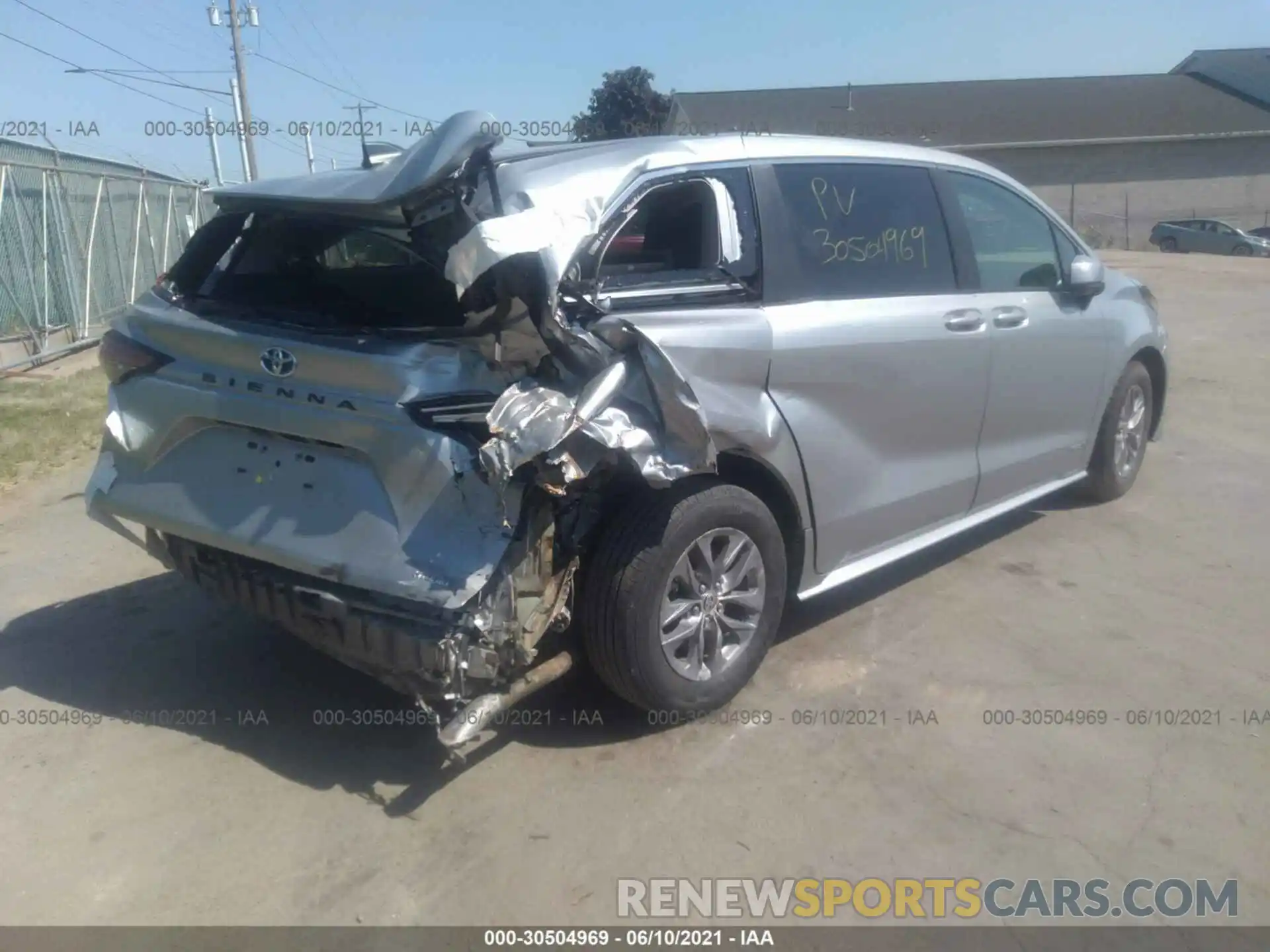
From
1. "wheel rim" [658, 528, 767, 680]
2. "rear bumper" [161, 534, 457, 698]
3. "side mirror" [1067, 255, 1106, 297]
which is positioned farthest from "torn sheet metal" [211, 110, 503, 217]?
"side mirror" [1067, 255, 1106, 297]

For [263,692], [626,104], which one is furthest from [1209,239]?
[263,692]

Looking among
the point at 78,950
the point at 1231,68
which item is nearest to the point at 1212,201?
the point at 1231,68

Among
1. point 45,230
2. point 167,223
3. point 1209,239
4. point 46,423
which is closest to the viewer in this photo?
point 46,423

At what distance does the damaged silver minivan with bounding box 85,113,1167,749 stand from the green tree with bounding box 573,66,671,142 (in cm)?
3702

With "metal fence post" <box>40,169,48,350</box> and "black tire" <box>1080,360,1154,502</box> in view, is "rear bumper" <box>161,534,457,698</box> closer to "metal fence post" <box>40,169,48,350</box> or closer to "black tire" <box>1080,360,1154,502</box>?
"black tire" <box>1080,360,1154,502</box>

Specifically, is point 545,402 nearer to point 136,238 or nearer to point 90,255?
point 90,255

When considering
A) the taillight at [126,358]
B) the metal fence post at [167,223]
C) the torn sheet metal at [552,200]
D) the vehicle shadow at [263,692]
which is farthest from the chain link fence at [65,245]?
the torn sheet metal at [552,200]

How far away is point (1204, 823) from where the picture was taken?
336cm

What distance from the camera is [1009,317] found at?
4941mm

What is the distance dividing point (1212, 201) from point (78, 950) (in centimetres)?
4657

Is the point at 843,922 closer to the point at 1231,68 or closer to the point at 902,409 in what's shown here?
the point at 902,409

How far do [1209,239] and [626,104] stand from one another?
2066 centimetres

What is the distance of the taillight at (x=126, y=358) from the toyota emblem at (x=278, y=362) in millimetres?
522

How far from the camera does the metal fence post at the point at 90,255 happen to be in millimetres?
13812
